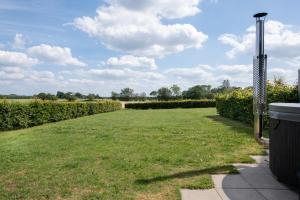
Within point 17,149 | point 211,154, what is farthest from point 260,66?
point 17,149

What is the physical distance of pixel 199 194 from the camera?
4.29 metres

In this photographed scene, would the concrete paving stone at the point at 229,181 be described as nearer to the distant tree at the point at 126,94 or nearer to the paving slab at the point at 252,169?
the paving slab at the point at 252,169

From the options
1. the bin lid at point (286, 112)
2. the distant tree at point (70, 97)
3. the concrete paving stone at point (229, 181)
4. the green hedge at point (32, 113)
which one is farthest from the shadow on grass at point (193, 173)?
the distant tree at point (70, 97)

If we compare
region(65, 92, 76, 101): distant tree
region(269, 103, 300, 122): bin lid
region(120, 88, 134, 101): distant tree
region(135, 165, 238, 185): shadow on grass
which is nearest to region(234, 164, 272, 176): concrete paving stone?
region(135, 165, 238, 185): shadow on grass

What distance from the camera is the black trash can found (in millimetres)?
4062

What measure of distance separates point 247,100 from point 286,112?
408 inches

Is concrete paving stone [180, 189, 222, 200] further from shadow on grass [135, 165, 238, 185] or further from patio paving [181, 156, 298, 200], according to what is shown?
shadow on grass [135, 165, 238, 185]

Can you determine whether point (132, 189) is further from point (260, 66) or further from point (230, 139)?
point (230, 139)

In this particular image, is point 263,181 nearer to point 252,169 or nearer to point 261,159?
point 252,169

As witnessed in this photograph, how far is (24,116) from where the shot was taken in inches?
677

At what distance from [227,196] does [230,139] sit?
17.1 feet

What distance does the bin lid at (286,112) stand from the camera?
4.02 meters

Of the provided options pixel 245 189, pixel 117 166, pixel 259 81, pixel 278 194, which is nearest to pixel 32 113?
pixel 117 166

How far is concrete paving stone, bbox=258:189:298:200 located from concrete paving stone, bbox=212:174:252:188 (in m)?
0.30
